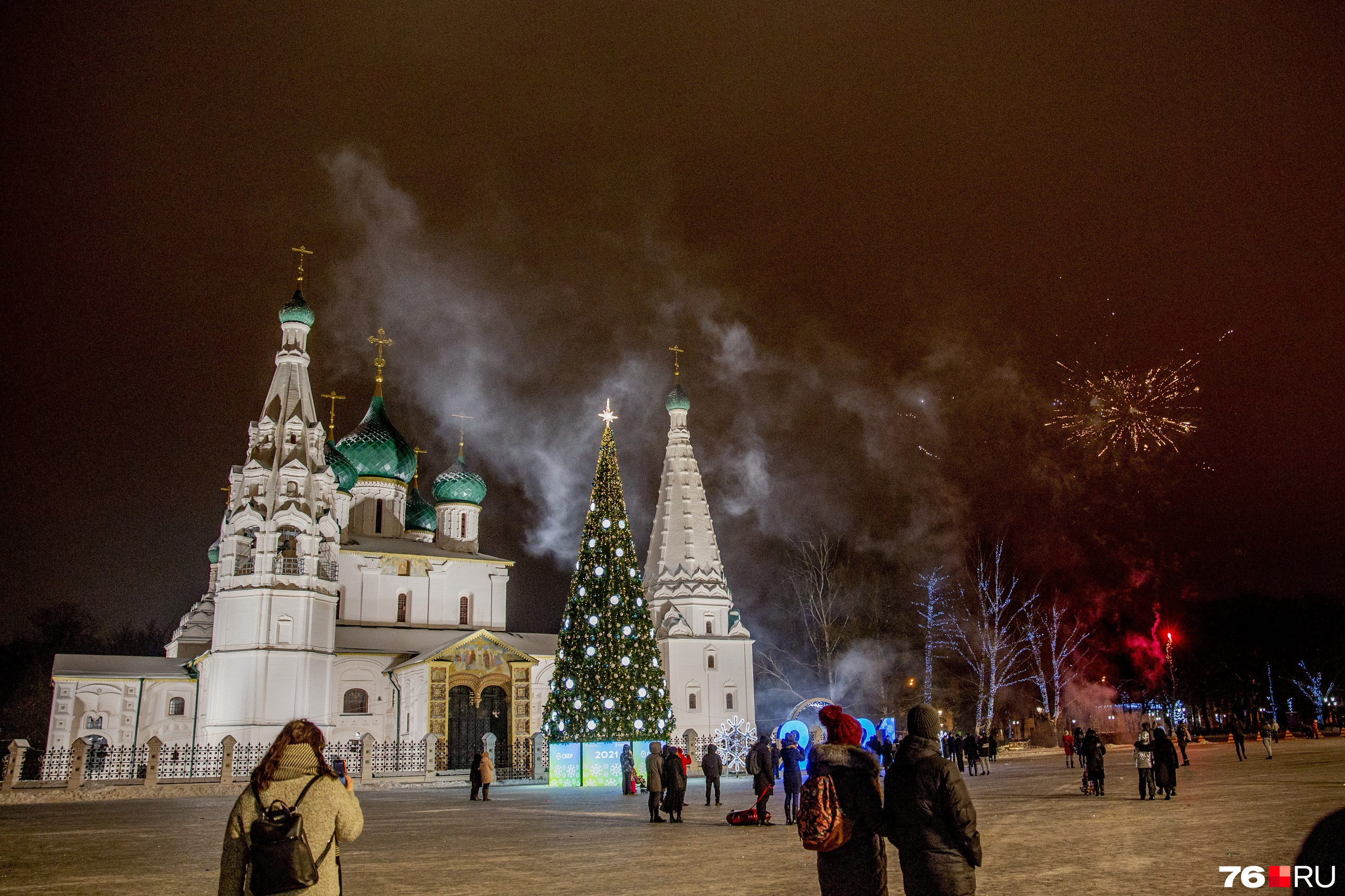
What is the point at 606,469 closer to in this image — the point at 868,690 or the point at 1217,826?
the point at 1217,826

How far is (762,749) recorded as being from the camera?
16234 millimetres

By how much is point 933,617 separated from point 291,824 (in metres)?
47.2

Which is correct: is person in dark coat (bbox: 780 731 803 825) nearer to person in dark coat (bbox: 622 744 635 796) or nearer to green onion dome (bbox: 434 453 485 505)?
person in dark coat (bbox: 622 744 635 796)

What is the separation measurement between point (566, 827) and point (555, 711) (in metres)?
13.8

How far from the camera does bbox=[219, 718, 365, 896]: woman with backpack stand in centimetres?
442

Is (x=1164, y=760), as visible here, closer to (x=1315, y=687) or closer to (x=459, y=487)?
(x=459, y=487)

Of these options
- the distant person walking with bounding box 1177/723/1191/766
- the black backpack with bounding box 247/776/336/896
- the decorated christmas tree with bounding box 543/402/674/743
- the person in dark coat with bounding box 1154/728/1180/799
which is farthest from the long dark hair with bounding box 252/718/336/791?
the distant person walking with bounding box 1177/723/1191/766

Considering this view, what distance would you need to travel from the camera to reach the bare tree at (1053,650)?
148 ft

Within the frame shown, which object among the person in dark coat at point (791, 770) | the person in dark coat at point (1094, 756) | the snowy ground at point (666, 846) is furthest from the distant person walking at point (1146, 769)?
the person in dark coat at point (791, 770)

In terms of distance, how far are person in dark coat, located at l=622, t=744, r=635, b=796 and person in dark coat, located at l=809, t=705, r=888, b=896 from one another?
1903 cm

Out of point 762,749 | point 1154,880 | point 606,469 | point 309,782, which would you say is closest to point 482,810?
point 762,749

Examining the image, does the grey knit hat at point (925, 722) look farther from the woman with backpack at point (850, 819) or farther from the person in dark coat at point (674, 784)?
the person in dark coat at point (674, 784)

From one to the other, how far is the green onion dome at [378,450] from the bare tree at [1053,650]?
32.8 m

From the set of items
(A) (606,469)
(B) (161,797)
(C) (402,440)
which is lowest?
(B) (161,797)
